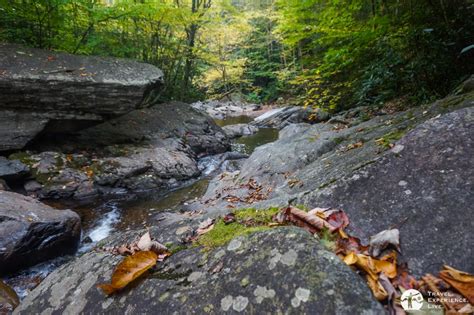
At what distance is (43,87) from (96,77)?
1.21 meters

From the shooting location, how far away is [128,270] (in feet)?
5.27

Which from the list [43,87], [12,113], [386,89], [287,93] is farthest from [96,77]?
[287,93]

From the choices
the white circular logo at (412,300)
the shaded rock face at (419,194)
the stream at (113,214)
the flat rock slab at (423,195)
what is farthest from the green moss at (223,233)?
the stream at (113,214)

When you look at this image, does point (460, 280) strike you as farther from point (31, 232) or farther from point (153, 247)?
point (31, 232)

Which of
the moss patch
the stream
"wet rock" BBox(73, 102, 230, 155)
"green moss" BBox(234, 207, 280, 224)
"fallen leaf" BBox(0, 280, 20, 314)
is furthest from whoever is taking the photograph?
"wet rock" BBox(73, 102, 230, 155)

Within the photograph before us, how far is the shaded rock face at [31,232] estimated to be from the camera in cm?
429

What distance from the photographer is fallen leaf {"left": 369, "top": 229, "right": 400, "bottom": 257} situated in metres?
1.43

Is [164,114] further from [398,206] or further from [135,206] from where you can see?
[398,206]

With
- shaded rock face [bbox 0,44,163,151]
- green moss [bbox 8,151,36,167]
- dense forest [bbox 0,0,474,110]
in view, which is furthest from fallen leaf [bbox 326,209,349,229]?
green moss [bbox 8,151,36,167]

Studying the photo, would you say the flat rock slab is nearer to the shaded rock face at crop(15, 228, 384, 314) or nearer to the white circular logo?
the white circular logo

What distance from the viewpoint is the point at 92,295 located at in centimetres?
166

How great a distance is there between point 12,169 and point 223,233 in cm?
706

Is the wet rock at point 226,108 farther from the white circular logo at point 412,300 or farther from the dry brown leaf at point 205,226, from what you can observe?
the white circular logo at point 412,300

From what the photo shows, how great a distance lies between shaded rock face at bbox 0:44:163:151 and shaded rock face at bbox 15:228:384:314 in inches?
267
